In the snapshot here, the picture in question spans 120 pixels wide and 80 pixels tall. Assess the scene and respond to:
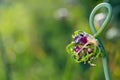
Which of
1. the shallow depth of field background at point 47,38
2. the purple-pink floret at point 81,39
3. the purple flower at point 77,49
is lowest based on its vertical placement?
the shallow depth of field background at point 47,38

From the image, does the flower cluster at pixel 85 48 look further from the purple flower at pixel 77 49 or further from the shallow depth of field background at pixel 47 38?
the shallow depth of field background at pixel 47 38

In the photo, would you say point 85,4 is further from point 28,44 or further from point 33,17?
point 33,17

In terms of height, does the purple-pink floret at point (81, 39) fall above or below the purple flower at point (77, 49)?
above

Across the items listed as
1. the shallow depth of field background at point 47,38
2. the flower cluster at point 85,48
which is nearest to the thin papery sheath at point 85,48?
the flower cluster at point 85,48

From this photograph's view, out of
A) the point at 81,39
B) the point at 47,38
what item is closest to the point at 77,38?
the point at 81,39

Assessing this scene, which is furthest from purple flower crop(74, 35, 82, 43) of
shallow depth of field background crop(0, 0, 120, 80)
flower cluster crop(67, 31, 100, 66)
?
shallow depth of field background crop(0, 0, 120, 80)

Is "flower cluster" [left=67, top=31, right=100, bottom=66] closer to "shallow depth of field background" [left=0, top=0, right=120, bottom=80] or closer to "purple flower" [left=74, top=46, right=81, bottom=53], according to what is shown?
"purple flower" [left=74, top=46, right=81, bottom=53]

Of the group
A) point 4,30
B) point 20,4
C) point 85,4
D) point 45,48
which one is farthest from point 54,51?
point 20,4
